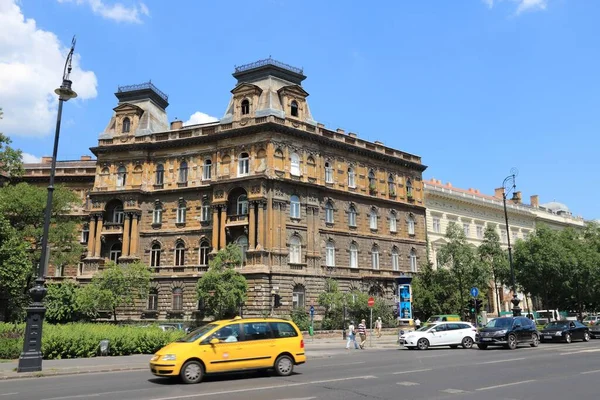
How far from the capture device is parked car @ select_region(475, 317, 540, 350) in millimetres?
25594

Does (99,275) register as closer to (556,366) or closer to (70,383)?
(70,383)

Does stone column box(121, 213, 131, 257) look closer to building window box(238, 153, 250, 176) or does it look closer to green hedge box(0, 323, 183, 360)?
building window box(238, 153, 250, 176)

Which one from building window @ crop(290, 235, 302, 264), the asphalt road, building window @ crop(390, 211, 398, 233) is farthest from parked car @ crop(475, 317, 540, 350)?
building window @ crop(390, 211, 398, 233)

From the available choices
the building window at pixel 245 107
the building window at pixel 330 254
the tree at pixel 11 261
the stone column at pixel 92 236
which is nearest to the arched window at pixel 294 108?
the building window at pixel 245 107

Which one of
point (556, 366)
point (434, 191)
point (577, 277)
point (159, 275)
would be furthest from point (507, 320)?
point (434, 191)

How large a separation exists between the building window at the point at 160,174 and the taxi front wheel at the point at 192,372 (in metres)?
35.8

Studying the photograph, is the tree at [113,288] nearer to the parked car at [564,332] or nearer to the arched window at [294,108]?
the arched window at [294,108]

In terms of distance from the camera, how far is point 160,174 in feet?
159

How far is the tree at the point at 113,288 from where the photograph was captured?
40.5 meters

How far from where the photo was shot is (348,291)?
46219 mm

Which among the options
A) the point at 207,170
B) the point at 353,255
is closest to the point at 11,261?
the point at 207,170

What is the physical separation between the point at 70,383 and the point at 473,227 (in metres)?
59.1

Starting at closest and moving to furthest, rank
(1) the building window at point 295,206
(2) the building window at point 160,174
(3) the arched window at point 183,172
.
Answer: (1) the building window at point 295,206, (3) the arched window at point 183,172, (2) the building window at point 160,174

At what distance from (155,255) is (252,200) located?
37.6 feet
